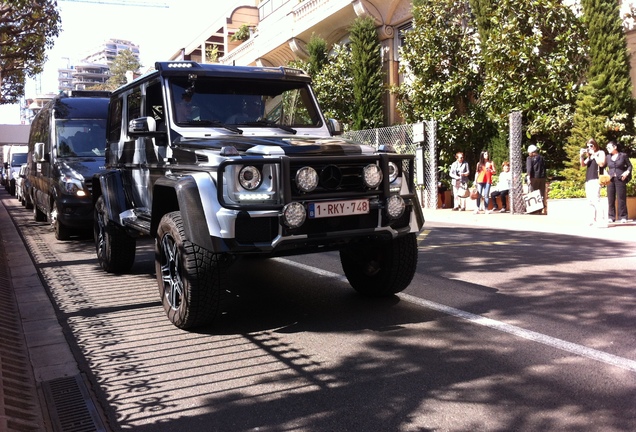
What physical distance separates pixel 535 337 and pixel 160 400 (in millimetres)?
2731

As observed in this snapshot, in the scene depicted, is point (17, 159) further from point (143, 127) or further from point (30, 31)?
point (143, 127)

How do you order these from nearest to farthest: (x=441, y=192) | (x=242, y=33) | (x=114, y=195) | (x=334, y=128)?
(x=334, y=128) → (x=114, y=195) → (x=441, y=192) → (x=242, y=33)

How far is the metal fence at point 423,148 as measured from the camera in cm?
1948

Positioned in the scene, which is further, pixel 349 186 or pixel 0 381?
pixel 349 186

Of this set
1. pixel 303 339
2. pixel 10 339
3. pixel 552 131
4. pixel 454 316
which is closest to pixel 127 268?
pixel 10 339

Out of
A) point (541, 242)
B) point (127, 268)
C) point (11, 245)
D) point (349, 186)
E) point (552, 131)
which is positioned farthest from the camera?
point (552, 131)

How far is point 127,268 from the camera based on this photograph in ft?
27.2

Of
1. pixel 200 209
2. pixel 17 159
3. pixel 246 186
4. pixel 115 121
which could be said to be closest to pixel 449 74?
pixel 115 121

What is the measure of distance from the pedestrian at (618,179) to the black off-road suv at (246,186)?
8514 mm

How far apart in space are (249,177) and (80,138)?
8719 millimetres

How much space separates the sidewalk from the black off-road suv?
6740mm

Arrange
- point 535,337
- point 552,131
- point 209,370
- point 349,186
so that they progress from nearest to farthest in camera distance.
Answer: point 209,370 < point 535,337 < point 349,186 < point 552,131

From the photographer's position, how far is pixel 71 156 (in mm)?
12289

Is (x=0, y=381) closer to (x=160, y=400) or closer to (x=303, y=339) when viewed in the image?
(x=160, y=400)
